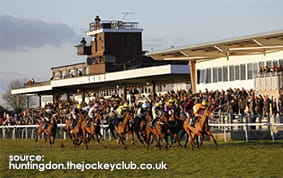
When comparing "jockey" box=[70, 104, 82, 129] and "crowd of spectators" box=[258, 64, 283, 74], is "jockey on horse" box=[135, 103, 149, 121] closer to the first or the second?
"jockey" box=[70, 104, 82, 129]

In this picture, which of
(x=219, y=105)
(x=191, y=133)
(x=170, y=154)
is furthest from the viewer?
(x=219, y=105)

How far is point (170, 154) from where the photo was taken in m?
20.7

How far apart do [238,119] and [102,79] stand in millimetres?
27510

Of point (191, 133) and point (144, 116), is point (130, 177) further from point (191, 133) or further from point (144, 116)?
point (144, 116)

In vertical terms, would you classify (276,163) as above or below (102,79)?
below

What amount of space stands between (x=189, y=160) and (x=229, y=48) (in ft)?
66.2

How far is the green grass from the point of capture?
1609 centimetres

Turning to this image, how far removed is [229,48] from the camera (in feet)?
124

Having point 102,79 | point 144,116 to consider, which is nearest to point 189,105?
point 144,116

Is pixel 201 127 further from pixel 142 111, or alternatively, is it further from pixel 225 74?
pixel 225 74

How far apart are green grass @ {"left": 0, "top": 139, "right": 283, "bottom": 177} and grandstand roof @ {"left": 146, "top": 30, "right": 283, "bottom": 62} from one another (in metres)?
10.9

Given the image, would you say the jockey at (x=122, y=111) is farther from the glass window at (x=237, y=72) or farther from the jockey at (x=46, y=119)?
the glass window at (x=237, y=72)

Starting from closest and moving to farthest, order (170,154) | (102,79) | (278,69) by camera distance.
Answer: (170,154) → (278,69) → (102,79)

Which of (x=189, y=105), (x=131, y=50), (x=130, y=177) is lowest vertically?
(x=130, y=177)
